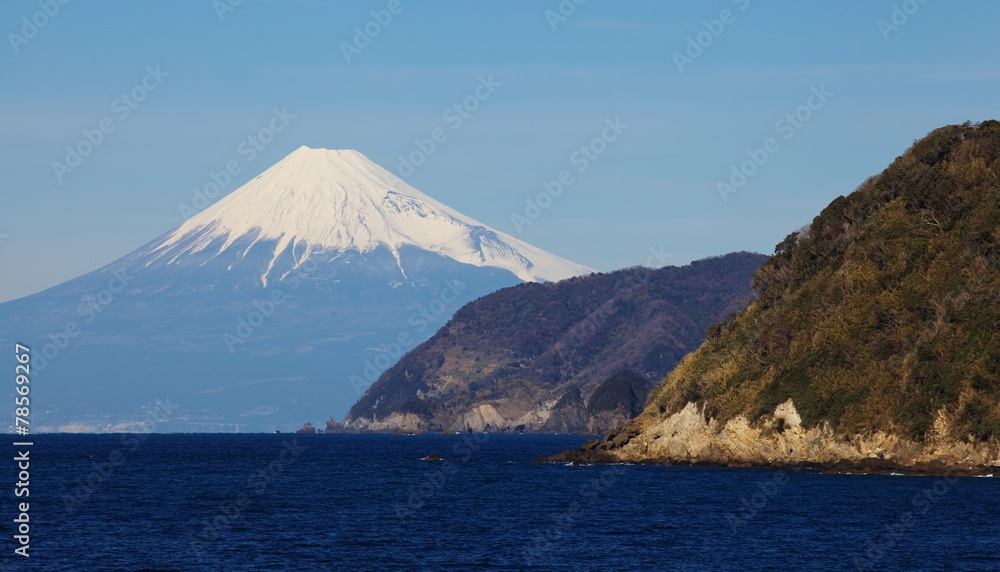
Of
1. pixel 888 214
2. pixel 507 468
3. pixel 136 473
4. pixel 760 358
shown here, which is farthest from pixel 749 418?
pixel 136 473

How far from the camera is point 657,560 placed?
4641 cm

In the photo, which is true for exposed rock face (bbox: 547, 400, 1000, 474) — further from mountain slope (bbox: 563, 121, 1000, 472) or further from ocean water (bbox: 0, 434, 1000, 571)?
ocean water (bbox: 0, 434, 1000, 571)

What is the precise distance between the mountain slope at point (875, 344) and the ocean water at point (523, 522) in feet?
11.9

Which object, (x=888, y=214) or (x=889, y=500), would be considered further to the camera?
(x=888, y=214)

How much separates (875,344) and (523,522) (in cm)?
3332

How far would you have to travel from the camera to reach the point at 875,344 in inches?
3179

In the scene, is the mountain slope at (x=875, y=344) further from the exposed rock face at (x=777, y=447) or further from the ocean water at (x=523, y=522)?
the ocean water at (x=523, y=522)

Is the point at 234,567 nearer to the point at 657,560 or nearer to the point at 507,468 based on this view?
the point at 657,560

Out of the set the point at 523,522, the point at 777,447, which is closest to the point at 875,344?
the point at 777,447

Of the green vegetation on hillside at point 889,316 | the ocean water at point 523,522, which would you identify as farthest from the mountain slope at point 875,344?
the ocean water at point 523,522

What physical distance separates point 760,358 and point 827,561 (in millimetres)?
46758

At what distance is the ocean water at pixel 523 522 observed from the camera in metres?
46.2

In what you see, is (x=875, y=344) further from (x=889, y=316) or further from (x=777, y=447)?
(x=777, y=447)

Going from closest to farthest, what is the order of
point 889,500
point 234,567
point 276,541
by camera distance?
point 234,567 < point 276,541 < point 889,500
